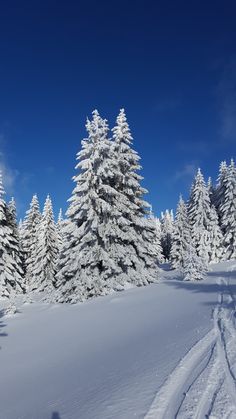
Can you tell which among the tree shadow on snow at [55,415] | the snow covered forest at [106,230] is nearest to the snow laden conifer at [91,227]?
the snow covered forest at [106,230]

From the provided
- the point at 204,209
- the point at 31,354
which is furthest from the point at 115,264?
the point at 204,209

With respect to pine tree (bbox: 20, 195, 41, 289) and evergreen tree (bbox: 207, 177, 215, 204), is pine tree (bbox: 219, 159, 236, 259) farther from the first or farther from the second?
pine tree (bbox: 20, 195, 41, 289)

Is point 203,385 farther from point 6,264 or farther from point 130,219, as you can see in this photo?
point 6,264

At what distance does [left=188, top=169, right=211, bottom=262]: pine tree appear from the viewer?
50969mm

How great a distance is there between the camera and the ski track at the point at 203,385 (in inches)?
198

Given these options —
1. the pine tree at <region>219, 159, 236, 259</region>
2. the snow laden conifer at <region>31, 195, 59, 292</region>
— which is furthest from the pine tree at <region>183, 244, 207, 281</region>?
the pine tree at <region>219, 159, 236, 259</region>

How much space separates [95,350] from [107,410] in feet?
15.4

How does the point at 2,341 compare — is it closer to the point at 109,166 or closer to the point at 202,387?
the point at 202,387

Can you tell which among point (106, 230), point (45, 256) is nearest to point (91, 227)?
point (106, 230)

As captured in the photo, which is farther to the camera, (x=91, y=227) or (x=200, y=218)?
(x=200, y=218)

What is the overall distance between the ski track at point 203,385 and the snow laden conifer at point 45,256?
117 feet

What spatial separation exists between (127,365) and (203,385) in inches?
98.9

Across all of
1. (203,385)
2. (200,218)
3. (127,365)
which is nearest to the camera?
(203,385)

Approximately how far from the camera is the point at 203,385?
5.90 metres
